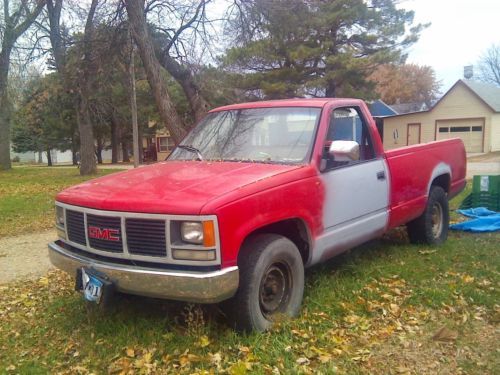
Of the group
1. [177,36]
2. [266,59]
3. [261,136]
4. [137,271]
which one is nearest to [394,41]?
[266,59]

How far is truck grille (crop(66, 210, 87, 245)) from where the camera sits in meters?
3.77

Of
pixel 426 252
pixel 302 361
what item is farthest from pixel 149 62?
pixel 302 361

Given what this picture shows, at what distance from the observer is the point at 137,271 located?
334 cm

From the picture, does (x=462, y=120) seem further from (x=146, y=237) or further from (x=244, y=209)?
(x=146, y=237)

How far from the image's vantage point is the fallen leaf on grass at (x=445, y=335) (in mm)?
3629

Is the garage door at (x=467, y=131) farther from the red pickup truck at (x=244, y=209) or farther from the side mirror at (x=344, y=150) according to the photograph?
the side mirror at (x=344, y=150)

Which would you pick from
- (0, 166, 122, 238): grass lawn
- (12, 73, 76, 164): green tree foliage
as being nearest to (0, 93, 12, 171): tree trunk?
(12, 73, 76, 164): green tree foliage

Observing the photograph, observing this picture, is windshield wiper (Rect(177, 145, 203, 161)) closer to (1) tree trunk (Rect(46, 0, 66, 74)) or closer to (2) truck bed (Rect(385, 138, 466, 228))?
(2) truck bed (Rect(385, 138, 466, 228))

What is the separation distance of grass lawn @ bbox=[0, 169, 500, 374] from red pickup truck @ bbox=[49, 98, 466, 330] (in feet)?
1.04

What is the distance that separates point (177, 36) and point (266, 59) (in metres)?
13.5

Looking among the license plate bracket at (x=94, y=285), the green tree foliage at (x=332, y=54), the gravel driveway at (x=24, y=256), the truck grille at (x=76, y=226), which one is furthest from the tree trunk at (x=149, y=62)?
the green tree foliage at (x=332, y=54)

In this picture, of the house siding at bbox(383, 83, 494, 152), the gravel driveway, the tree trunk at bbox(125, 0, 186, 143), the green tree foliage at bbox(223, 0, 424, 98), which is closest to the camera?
the gravel driveway

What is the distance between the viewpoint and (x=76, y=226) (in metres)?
3.84

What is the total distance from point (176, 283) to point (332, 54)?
26078mm
